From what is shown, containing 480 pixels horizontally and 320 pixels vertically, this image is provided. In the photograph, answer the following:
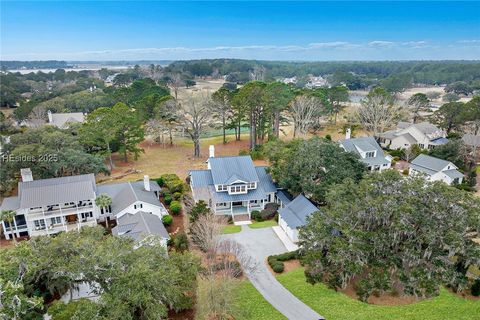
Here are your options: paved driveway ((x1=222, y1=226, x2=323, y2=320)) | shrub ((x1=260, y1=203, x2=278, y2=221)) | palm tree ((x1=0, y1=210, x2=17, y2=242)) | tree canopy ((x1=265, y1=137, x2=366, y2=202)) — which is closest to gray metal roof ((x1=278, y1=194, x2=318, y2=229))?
tree canopy ((x1=265, y1=137, x2=366, y2=202))

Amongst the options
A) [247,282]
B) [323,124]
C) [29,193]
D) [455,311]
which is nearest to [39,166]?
[29,193]

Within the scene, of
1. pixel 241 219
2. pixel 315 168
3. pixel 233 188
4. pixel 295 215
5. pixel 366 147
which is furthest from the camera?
pixel 366 147

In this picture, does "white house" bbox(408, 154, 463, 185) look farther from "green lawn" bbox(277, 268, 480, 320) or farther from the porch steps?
the porch steps

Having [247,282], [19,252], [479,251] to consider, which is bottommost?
[247,282]

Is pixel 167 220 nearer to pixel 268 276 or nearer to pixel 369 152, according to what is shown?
pixel 268 276

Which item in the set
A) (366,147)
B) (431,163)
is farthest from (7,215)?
(431,163)

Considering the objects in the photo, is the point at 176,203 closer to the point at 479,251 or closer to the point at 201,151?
the point at 201,151
